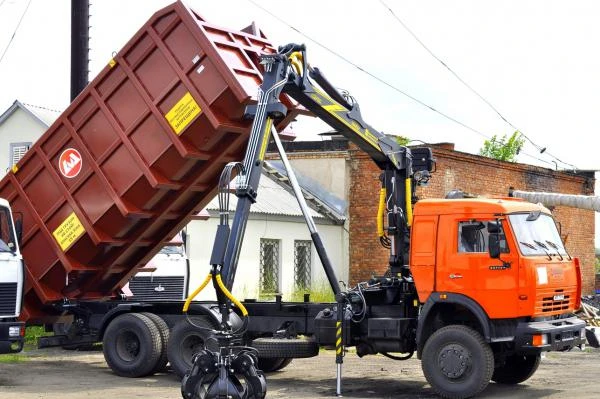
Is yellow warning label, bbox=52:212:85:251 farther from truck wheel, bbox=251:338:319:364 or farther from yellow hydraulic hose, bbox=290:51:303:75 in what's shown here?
yellow hydraulic hose, bbox=290:51:303:75

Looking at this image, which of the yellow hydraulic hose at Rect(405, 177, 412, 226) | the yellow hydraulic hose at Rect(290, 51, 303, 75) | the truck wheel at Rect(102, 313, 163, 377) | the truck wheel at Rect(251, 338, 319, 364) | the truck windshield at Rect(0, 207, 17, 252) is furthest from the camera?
the truck wheel at Rect(102, 313, 163, 377)

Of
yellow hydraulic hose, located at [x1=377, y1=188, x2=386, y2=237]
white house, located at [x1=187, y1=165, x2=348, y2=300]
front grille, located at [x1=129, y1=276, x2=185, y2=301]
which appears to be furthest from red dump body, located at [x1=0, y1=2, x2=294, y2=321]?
white house, located at [x1=187, y1=165, x2=348, y2=300]

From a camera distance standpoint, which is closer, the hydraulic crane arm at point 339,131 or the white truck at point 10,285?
the hydraulic crane arm at point 339,131

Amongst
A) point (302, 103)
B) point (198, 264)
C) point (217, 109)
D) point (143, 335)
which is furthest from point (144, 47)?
point (198, 264)

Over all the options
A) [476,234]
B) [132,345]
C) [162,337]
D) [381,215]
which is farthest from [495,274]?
[132,345]

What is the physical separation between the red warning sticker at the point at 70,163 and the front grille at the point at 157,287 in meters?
3.66

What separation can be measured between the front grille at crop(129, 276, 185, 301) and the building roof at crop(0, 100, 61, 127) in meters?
11.8

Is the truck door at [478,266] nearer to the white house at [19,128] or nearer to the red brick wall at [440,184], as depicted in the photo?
the red brick wall at [440,184]

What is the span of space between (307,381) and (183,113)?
13.9 feet

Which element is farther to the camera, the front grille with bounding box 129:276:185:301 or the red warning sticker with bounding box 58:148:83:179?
the front grille with bounding box 129:276:185:301

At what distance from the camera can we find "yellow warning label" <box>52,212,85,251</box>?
49.6ft

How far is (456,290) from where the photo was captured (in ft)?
43.0

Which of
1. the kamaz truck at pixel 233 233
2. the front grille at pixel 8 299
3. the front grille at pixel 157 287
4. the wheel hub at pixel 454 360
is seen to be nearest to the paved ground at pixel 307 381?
the kamaz truck at pixel 233 233

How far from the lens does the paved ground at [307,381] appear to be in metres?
13.3
